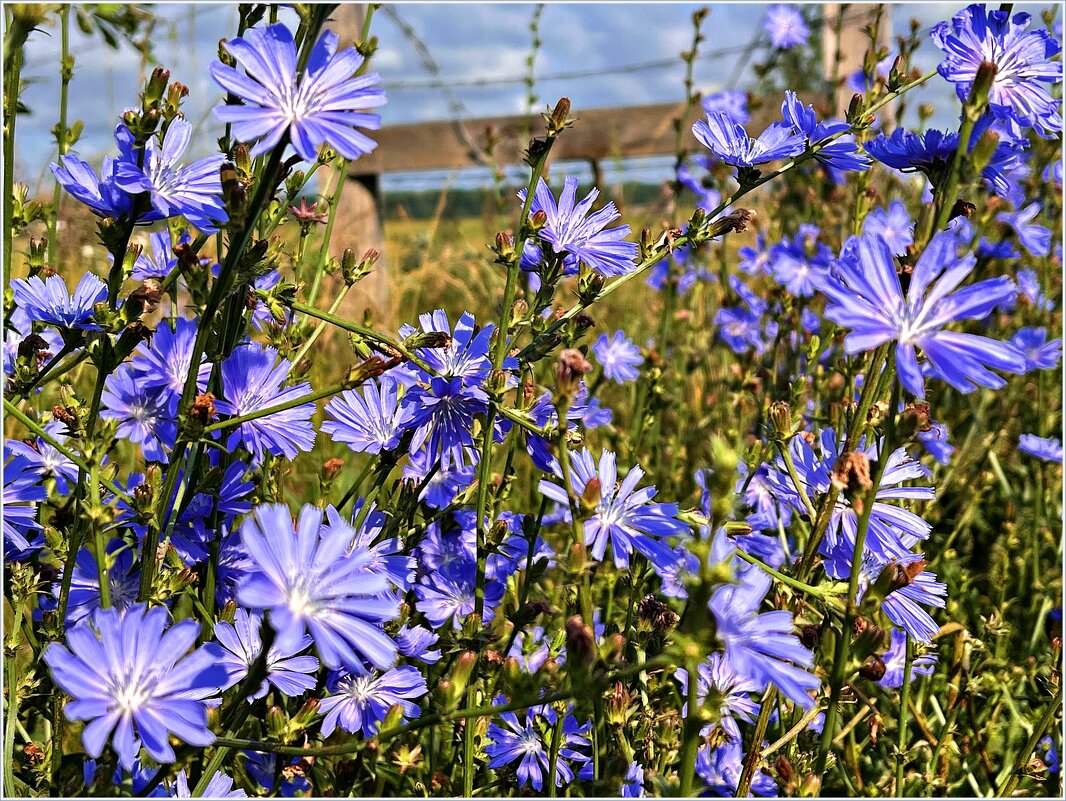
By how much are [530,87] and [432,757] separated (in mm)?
2809

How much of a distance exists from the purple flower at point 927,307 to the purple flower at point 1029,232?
2744 millimetres

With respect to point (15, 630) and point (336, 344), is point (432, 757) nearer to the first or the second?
point (15, 630)

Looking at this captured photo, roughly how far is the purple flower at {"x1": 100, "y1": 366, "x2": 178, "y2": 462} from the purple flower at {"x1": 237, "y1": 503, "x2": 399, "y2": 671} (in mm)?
495

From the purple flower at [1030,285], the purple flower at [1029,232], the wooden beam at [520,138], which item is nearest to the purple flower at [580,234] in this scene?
the purple flower at [1029,232]

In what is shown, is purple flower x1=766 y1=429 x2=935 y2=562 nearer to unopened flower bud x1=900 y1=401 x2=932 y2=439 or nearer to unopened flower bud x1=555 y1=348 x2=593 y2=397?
unopened flower bud x1=900 y1=401 x2=932 y2=439

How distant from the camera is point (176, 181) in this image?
1.22 meters

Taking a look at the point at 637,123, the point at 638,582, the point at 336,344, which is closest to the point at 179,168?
the point at 638,582

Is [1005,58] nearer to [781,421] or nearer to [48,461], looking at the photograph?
[781,421]

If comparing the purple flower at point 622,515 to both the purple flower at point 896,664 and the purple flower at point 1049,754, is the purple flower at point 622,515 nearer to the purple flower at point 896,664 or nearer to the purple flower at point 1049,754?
the purple flower at point 896,664

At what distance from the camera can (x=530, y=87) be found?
12.0 feet

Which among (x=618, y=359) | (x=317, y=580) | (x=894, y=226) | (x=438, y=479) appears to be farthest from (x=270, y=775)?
(x=894, y=226)

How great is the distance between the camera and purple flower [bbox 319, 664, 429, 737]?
1.30m

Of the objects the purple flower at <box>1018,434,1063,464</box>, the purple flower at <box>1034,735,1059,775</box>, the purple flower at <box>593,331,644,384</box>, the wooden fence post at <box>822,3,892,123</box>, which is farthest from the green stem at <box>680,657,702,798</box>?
the wooden fence post at <box>822,3,892,123</box>

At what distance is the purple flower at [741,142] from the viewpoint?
134 cm
